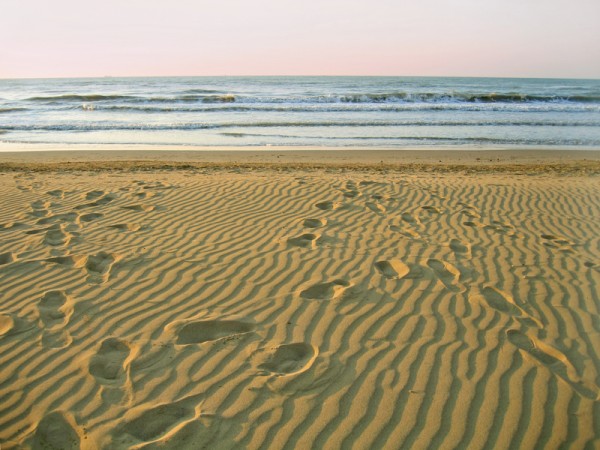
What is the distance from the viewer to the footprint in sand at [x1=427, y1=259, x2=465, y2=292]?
4172mm

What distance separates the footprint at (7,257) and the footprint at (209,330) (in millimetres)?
2300

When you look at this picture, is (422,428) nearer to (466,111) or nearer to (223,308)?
(223,308)

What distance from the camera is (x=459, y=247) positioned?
5082 millimetres

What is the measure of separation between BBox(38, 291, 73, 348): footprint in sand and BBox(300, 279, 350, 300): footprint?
6.02 feet

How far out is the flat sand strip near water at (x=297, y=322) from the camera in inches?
102

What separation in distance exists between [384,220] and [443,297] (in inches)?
81.3

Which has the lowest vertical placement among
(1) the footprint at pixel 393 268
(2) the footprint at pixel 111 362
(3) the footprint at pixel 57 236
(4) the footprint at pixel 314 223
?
(2) the footprint at pixel 111 362

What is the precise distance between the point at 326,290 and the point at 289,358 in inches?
41.5

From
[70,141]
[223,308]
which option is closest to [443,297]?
[223,308]

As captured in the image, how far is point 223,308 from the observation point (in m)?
3.77

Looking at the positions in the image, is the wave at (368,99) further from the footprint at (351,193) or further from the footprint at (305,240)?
the footprint at (305,240)

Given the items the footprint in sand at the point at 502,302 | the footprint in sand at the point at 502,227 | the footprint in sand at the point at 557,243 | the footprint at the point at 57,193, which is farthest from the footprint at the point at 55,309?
the footprint in sand at the point at 557,243

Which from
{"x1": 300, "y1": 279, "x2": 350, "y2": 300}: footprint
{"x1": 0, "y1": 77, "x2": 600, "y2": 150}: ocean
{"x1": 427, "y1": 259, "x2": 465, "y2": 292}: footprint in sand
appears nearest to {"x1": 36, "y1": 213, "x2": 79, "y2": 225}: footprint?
{"x1": 300, "y1": 279, "x2": 350, "y2": 300}: footprint

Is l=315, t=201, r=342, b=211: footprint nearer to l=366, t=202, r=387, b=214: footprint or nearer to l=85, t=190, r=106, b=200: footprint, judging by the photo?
l=366, t=202, r=387, b=214: footprint
